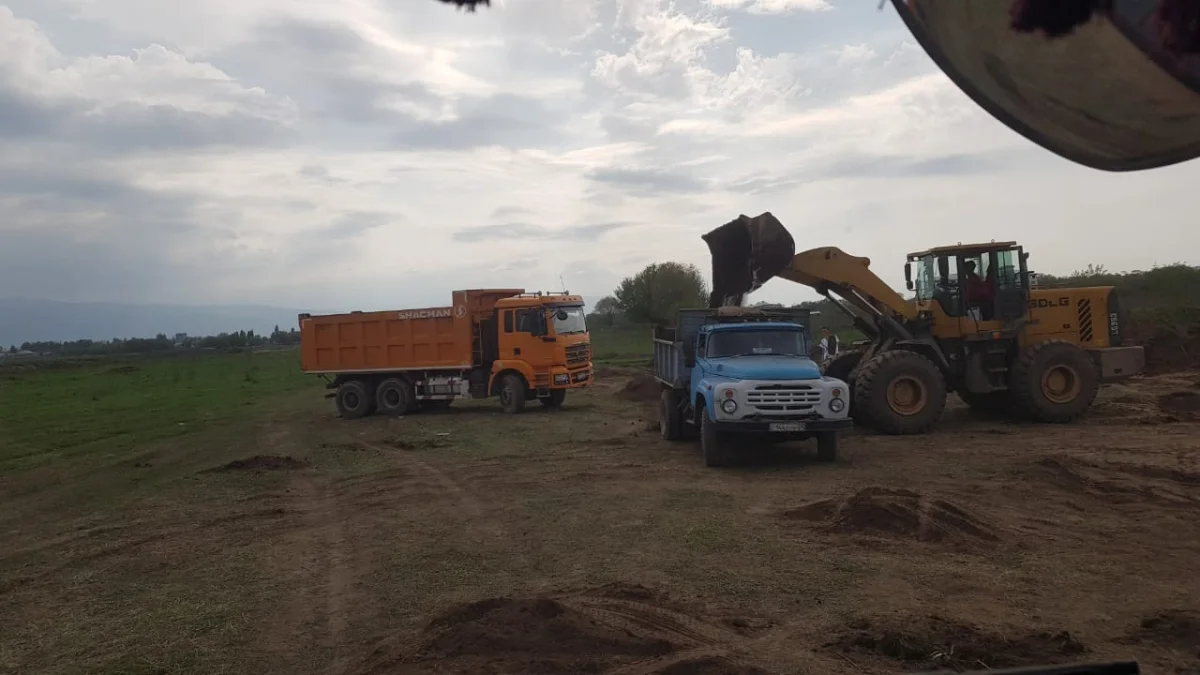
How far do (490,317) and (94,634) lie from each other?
16.9 m

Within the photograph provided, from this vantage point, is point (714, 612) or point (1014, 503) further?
point (1014, 503)

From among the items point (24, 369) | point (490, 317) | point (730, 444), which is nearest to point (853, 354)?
point (730, 444)

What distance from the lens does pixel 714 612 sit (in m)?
6.24

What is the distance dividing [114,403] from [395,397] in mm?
13442

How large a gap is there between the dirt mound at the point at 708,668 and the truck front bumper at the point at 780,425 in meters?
6.93

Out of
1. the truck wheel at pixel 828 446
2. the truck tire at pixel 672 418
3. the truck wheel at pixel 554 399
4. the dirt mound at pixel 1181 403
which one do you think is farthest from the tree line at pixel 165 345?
the truck wheel at pixel 828 446

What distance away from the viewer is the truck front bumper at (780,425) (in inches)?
471

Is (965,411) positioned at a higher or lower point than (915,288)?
lower

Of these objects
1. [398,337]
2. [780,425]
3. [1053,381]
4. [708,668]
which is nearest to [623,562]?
[708,668]

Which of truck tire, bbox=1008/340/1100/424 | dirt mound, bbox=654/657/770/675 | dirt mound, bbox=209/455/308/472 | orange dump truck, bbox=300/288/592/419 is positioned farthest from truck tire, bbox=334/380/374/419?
dirt mound, bbox=654/657/770/675

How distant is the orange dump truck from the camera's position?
21.9 meters

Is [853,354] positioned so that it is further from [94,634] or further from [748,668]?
[94,634]

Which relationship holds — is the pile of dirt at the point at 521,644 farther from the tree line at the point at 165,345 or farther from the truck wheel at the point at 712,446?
the tree line at the point at 165,345

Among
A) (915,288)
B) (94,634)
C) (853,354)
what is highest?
A: (915,288)
